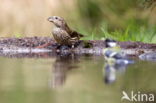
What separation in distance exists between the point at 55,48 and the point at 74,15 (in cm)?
321

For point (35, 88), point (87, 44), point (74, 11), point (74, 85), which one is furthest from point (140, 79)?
point (74, 11)

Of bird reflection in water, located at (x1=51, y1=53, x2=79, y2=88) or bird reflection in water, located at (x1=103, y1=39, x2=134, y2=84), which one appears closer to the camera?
bird reflection in water, located at (x1=51, y1=53, x2=79, y2=88)

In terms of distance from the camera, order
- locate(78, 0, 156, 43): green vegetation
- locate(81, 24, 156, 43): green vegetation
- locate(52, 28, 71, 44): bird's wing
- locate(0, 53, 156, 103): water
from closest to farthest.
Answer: locate(0, 53, 156, 103): water < locate(52, 28, 71, 44): bird's wing < locate(81, 24, 156, 43): green vegetation < locate(78, 0, 156, 43): green vegetation

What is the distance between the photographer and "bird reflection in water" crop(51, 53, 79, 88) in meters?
5.56

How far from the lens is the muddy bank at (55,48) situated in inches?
312

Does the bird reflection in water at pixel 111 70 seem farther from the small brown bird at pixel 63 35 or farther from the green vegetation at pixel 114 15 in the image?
the green vegetation at pixel 114 15

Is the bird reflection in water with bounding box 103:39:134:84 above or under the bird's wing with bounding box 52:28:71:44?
under

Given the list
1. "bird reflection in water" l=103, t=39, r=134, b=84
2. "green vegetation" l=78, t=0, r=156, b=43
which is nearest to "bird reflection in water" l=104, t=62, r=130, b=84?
"bird reflection in water" l=103, t=39, r=134, b=84

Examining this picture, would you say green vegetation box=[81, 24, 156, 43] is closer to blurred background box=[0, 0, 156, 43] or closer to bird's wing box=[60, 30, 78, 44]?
bird's wing box=[60, 30, 78, 44]

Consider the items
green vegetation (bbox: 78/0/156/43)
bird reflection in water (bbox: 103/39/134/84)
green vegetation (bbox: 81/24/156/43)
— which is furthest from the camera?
green vegetation (bbox: 78/0/156/43)

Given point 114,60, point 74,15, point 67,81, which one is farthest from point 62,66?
point 74,15

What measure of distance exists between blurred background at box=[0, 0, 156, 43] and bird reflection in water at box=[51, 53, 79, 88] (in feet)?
10.5

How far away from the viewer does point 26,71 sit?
245 inches

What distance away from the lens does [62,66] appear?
656 centimetres
